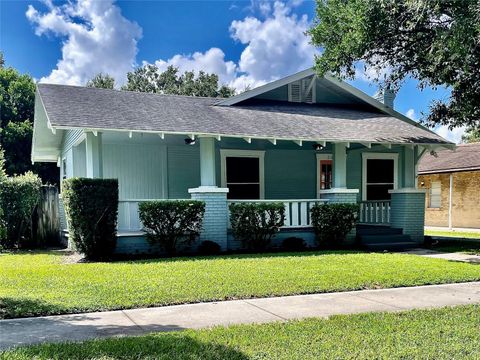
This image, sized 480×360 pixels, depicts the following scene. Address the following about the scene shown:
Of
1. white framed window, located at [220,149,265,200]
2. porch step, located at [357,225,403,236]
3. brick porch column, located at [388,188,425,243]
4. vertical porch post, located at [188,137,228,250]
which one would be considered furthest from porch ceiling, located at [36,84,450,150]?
porch step, located at [357,225,403,236]

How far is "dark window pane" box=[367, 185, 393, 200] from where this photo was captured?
1683cm

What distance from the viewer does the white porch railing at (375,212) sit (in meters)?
15.2

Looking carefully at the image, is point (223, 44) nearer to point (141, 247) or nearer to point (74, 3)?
point (74, 3)

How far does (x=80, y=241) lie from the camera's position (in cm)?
1052

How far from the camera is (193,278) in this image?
8.00 m

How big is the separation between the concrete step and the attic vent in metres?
6.14

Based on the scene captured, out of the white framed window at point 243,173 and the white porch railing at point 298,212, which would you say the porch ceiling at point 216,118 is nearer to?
the white framed window at point 243,173

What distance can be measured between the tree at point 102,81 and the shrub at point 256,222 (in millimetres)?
31365

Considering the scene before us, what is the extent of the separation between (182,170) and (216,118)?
8.20ft

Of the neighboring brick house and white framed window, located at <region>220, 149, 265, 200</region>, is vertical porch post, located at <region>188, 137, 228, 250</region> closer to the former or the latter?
white framed window, located at <region>220, 149, 265, 200</region>

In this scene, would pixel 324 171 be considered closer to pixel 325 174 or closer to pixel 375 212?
pixel 325 174

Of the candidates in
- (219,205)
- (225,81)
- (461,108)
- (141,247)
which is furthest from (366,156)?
(225,81)

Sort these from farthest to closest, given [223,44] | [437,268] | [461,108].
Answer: [223,44] → [461,108] → [437,268]

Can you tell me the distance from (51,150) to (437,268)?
17083 mm
